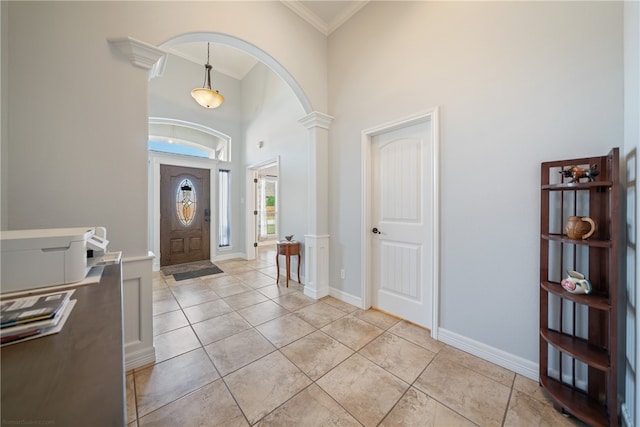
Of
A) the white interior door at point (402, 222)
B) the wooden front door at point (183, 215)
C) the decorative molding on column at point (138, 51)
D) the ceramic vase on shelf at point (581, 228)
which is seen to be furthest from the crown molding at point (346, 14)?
the wooden front door at point (183, 215)

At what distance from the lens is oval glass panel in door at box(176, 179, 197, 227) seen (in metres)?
4.78

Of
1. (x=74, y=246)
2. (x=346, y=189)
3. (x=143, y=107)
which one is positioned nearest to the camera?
(x=74, y=246)

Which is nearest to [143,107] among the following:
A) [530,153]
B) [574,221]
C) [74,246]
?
[74,246]

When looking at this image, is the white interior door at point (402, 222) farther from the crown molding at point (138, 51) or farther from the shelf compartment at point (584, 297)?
the crown molding at point (138, 51)

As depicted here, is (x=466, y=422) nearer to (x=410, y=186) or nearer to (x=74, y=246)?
(x=410, y=186)

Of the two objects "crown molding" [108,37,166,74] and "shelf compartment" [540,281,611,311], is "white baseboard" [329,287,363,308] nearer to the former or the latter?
"shelf compartment" [540,281,611,311]

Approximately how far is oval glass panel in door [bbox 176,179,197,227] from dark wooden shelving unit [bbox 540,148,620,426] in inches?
212

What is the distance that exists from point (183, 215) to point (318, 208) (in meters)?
3.38

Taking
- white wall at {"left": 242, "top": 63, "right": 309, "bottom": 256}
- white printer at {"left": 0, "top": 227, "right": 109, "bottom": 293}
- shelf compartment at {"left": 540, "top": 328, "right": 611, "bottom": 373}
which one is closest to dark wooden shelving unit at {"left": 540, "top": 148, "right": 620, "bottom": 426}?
shelf compartment at {"left": 540, "top": 328, "right": 611, "bottom": 373}

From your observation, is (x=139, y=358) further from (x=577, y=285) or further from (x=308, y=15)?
(x=308, y=15)

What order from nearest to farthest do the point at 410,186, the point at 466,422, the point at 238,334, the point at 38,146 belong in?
the point at 466,422, the point at 38,146, the point at 238,334, the point at 410,186

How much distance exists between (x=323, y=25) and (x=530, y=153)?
112 inches

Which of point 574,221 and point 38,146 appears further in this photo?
point 38,146

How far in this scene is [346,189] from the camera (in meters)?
2.85
